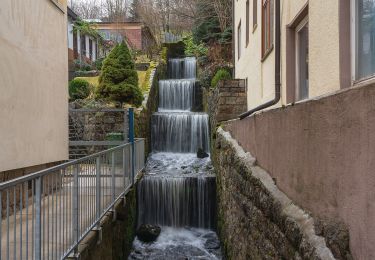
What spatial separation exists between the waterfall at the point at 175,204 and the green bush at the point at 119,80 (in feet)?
12.6

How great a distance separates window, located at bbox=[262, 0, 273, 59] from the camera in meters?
8.66

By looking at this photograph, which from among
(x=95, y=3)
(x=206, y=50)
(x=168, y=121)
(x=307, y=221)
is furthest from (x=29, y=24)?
(x=95, y=3)

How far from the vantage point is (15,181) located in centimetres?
314

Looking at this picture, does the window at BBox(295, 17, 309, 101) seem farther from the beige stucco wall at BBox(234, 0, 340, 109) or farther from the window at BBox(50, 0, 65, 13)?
the window at BBox(50, 0, 65, 13)

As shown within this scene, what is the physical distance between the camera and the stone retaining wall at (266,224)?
285cm

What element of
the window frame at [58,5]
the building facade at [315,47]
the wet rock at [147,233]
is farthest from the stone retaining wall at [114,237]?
the window frame at [58,5]

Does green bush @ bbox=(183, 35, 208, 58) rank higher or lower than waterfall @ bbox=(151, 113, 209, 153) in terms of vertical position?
higher

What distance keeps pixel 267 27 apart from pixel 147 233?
6.14 metres

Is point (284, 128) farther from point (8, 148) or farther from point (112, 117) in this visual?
point (112, 117)

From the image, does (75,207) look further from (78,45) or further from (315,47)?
(78,45)

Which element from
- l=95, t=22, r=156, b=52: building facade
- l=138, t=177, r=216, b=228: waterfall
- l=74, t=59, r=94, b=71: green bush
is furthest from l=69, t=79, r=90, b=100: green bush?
l=95, t=22, r=156, b=52: building facade

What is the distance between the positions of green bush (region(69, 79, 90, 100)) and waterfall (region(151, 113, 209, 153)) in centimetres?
344

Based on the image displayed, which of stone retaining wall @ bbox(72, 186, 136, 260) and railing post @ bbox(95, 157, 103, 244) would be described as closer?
stone retaining wall @ bbox(72, 186, 136, 260)

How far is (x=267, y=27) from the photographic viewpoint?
905 cm
